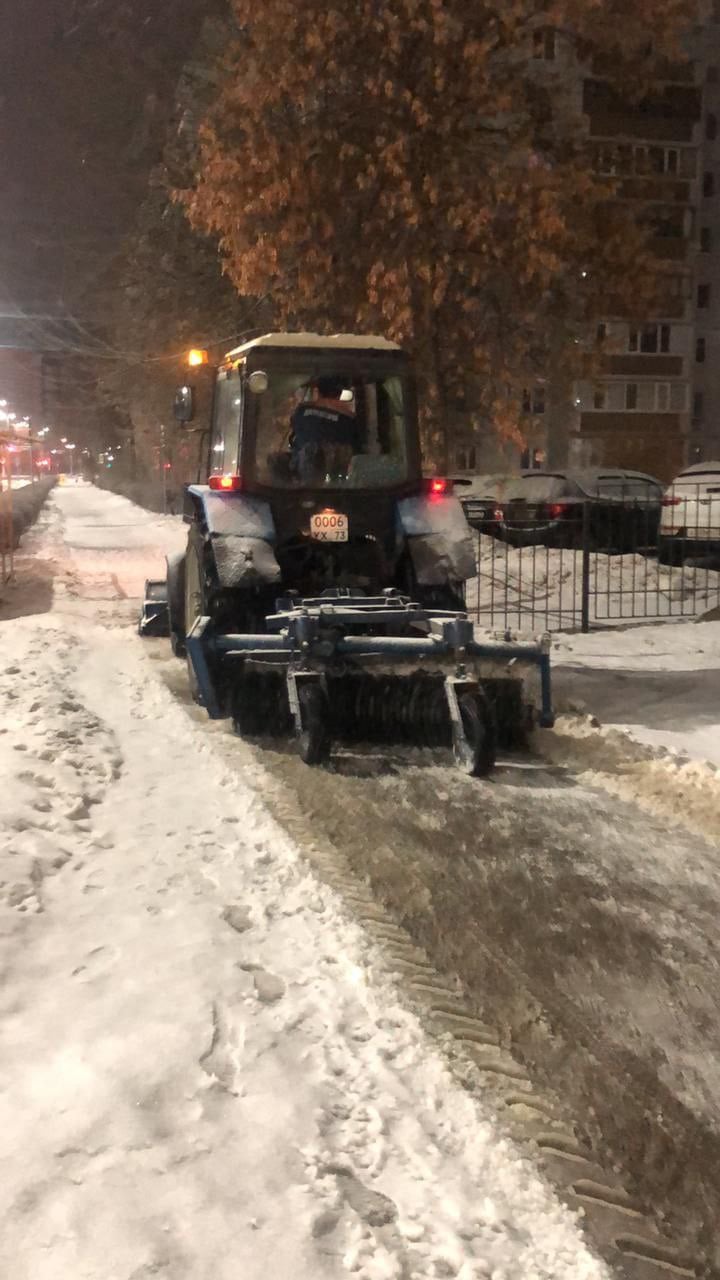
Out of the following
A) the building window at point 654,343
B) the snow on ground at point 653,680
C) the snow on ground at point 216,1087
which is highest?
the building window at point 654,343

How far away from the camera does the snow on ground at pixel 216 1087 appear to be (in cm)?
258

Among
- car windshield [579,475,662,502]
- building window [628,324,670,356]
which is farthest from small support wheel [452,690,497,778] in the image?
building window [628,324,670,356]

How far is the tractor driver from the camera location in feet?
26.4

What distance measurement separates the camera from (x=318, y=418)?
328 inches

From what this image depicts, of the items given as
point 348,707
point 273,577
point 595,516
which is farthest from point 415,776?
point 595,516

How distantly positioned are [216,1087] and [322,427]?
5897 millimetres

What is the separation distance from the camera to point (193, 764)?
6.80 metres

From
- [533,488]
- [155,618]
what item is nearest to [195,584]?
[155,618]

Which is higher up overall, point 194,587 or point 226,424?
point 226,424

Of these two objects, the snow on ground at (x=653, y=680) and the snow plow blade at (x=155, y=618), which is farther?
the snow plow blade at (x=155, y=618)

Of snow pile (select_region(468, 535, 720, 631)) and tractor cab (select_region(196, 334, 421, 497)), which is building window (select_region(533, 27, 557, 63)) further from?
tractor cab (select_region(196, 334, 421, 497))

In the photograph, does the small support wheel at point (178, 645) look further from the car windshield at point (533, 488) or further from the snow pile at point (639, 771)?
the car windshield at point (533, 488)

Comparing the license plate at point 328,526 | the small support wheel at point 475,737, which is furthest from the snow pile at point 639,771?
the license plate at point 328,526

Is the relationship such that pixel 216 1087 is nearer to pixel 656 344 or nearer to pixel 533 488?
pixel 533 488
